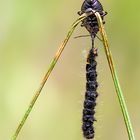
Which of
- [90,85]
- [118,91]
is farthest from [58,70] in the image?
[118,91]

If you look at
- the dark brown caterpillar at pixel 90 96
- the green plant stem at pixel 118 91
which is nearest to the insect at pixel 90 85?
the dark brown caterpillar at pixel 90 96

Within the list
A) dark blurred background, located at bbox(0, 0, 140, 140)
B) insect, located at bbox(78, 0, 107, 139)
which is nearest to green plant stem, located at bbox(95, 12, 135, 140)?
insect, located at bbox(78, 0, 107, 139)

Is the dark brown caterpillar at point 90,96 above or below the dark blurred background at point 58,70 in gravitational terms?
below

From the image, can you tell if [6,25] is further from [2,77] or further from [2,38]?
[2,77]

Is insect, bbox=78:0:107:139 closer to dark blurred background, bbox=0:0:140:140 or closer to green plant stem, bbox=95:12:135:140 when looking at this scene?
green plant stem, bbox=95:12:135:140

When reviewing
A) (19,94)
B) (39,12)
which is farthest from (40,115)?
(39,12)

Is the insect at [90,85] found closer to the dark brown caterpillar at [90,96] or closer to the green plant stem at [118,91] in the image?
the dark brown caterpillar at [90,96]
